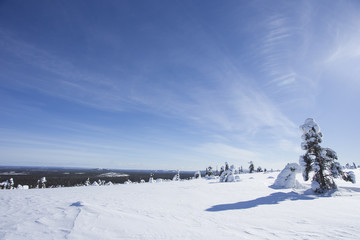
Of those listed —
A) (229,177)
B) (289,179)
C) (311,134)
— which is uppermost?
(311,134)

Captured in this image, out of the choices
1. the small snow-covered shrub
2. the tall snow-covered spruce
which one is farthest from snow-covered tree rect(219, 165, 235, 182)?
the tall snow-covered spruce

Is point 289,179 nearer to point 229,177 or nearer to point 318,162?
point 318,162

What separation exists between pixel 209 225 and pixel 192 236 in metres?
1.34

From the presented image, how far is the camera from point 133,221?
671 cm

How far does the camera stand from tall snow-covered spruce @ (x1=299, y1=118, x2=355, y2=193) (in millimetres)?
14805

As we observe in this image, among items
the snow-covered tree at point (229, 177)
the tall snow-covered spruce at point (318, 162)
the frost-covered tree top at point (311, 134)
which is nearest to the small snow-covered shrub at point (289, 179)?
the tall snow-covered spruce at point (318, 162)

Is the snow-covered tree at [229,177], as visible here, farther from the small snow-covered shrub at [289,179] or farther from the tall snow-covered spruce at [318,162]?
the tall snow-covered spruce at [318,162]

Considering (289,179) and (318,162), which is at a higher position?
(318,162)

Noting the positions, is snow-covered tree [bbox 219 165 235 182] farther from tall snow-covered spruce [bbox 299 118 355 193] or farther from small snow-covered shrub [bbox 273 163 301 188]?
tall snow-covered spruce [bbox 299 118 355 193]

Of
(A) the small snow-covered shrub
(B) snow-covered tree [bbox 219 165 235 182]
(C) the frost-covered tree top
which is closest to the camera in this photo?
(C) the frost-covered tree top

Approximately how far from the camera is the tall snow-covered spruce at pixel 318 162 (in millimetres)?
14805

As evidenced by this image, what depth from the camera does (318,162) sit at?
613 inches

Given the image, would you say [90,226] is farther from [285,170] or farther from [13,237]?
[285,170]

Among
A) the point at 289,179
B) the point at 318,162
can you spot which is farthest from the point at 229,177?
the point at 318,162
